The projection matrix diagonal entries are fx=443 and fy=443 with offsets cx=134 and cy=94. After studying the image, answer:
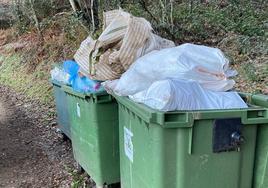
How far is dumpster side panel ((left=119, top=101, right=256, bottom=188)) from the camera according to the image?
3145 mm

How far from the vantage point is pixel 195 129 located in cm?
312

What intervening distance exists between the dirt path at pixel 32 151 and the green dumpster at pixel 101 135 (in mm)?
956

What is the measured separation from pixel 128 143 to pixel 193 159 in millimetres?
925

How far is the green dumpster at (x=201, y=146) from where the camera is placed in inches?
122

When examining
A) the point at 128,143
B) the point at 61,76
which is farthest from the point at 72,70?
the point at 128,143

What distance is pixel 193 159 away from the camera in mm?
3176

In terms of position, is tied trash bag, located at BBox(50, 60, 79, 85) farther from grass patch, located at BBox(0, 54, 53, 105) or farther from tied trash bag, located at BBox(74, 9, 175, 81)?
grass patch, located at BBox(0, 54, 53, 105)

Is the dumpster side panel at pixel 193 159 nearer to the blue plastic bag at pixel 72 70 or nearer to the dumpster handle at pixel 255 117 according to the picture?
the dumpster handle at pixel 255 117

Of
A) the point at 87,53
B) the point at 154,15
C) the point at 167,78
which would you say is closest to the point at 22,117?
the point at 154,15

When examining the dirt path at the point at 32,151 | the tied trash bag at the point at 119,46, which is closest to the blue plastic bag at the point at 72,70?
the tied trash bag at the point at 119,46

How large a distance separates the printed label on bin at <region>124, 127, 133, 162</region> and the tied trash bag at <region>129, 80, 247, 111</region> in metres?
0.61

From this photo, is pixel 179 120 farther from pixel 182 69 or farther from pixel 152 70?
pixel 152 70

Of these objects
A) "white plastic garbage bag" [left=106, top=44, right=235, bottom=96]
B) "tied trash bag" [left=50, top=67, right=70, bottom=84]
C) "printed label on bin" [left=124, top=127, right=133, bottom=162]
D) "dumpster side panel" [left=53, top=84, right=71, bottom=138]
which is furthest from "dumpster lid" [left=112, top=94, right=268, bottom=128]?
"dumpster side panel" [left=53, top=84, right=71, bottom=138]

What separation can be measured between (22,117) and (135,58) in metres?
5.63
